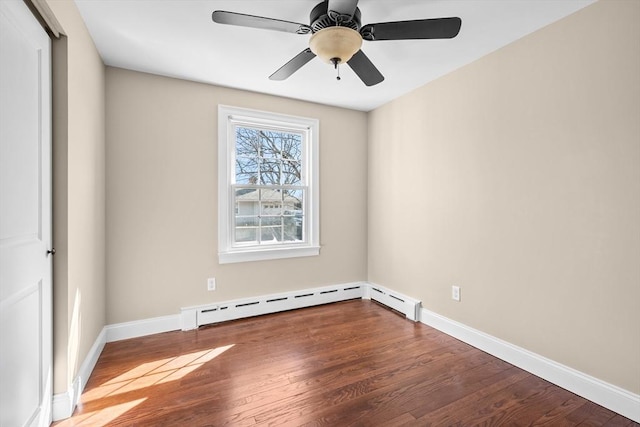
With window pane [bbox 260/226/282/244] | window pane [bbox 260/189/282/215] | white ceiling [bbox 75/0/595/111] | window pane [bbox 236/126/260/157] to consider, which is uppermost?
white ceiling [bbox 75/0/595/111]

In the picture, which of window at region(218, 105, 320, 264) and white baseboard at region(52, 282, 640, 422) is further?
window at region(218, 105, 320, 264)

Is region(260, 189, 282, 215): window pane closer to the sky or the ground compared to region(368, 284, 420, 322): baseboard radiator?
closer to the sky

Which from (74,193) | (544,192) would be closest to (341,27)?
(544,192)

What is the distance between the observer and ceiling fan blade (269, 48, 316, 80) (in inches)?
78.7

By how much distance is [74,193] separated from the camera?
1.82 metres

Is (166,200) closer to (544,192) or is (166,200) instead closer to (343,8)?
(343,8)

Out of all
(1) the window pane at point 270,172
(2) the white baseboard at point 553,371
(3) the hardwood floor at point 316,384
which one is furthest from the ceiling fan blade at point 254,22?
(2) the white baseboard at point 553,371

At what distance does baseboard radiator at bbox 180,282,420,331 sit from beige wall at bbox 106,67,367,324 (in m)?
0.08

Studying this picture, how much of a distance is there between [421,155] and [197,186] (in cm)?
231

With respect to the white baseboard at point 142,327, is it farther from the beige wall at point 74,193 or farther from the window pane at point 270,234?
the window pane at point 270,234

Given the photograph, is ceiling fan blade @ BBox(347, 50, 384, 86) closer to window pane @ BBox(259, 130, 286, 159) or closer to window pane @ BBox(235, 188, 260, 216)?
window pane @ BBox(259, 130, 286, 159)

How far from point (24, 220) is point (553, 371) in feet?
10.5

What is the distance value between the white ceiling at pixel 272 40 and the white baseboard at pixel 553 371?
2.32m

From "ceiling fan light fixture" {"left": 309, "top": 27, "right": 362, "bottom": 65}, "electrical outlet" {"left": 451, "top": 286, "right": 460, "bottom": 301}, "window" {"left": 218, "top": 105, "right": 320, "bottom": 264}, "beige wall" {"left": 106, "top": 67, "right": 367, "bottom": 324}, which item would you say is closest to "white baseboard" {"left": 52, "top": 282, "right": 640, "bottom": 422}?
"beige wall" {"left": 106, "top": 67, "right": 367, "bottom": 324}
